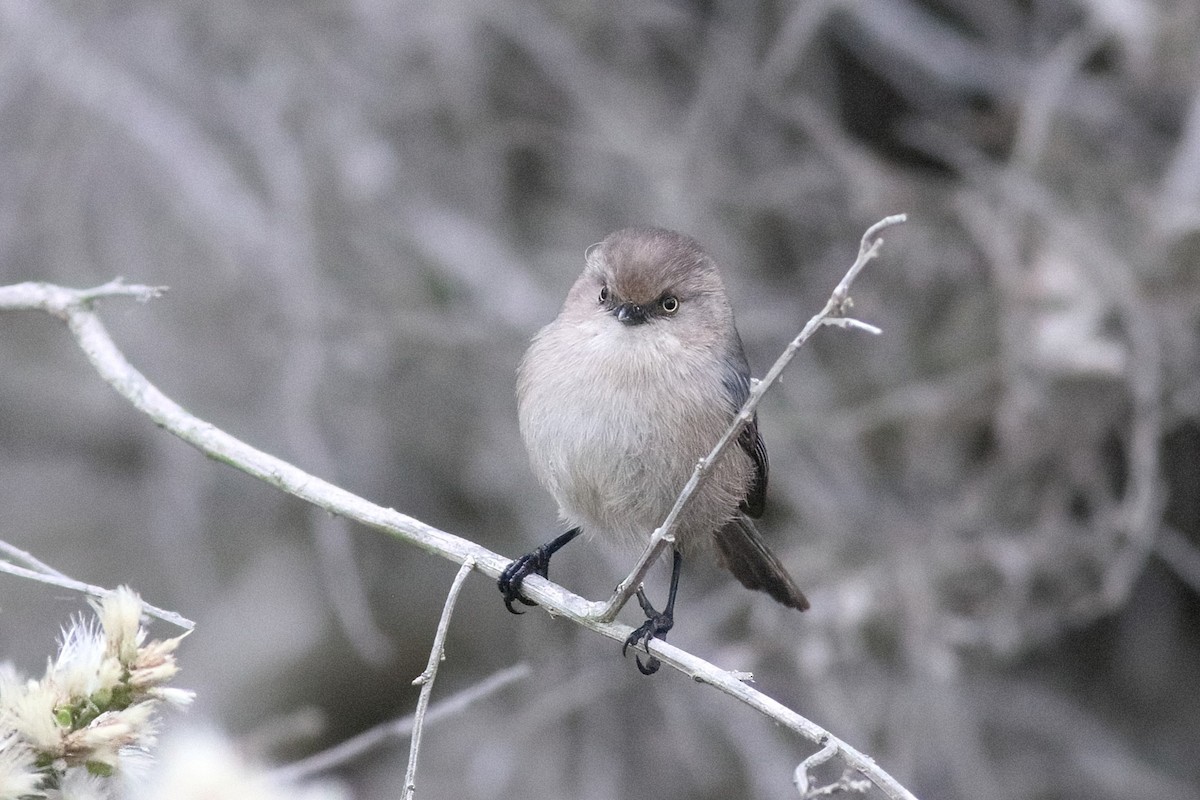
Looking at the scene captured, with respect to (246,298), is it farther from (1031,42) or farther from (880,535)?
(1031,42)

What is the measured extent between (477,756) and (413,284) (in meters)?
2.05

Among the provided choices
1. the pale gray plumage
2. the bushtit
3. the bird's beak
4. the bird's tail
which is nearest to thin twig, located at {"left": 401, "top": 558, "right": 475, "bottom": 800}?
the bushtit

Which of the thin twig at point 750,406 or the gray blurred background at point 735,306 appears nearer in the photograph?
the thin twig at point 750,406

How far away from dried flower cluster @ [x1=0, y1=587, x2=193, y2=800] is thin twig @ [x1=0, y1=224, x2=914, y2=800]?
2.25ft

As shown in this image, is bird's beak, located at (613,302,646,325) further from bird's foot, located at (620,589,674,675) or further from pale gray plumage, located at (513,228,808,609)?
bird's foot, located at (620,589,674,675)

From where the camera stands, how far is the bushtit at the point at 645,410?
3109mm

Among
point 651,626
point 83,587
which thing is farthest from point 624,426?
point 83,587

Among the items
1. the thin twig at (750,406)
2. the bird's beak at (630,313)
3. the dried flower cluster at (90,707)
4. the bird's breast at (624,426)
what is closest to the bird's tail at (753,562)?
the bird's breast at (624,426)

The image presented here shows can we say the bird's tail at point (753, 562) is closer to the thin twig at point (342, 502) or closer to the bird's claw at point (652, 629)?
the bird's claw at point (652, 629)

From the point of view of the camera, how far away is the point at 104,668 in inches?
72.5

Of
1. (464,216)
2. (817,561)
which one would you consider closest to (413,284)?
(464,216)

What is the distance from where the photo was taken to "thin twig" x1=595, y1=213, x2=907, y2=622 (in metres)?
1.99

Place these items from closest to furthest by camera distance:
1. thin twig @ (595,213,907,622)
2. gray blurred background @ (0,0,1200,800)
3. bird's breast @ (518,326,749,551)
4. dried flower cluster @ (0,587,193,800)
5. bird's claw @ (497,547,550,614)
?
dried flower cluster @ (0,587,193,800) → thin twig @ (595,213,907,622) → bird's claw @ (497,547,550,614) → bird's breast @ (518,326,749,551) → gray blurred background @ (0,0,1200,800)

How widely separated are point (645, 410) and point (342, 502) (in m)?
0.86
